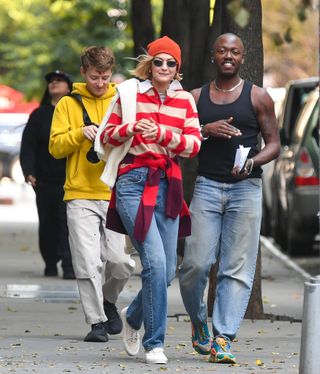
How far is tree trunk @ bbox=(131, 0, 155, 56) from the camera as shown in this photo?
18.5 m

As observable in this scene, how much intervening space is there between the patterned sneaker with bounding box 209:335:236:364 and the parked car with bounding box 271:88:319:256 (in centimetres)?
881

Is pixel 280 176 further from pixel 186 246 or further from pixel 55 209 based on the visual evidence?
pixel 186 246

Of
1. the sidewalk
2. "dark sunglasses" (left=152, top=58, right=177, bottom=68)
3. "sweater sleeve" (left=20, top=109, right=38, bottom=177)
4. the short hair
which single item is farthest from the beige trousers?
"sweater sleeve" (left=20, top=109, right=38, bottom=177)

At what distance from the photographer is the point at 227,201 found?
852 cm

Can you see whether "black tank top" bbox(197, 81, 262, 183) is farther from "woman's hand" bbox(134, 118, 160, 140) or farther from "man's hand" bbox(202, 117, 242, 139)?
"woman's hand" bbox(134, 118, 160, 140)

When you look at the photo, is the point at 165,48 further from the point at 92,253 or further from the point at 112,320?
the point at 112,320

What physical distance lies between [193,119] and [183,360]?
142 centimetres

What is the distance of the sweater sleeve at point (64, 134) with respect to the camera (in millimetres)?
9195

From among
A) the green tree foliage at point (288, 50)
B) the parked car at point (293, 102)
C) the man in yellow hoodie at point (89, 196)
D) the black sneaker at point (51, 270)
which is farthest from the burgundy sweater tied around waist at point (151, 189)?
the green tree foliage at point (288, 50)

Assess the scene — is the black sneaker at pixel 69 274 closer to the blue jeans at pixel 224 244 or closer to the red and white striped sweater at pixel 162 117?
the blue jeans at pixel 224 244

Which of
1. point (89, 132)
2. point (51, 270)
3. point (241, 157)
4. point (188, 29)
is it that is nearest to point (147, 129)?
point (241, 157)

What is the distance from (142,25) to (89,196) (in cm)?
967

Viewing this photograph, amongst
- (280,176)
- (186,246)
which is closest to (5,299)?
(186,246)

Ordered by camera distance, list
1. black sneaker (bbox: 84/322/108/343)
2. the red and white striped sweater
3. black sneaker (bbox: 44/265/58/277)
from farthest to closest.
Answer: black sneaker (bbox: 44/265/58/277), black sneaker (bbox: 84/322/108/343), the red and white striped sweater
